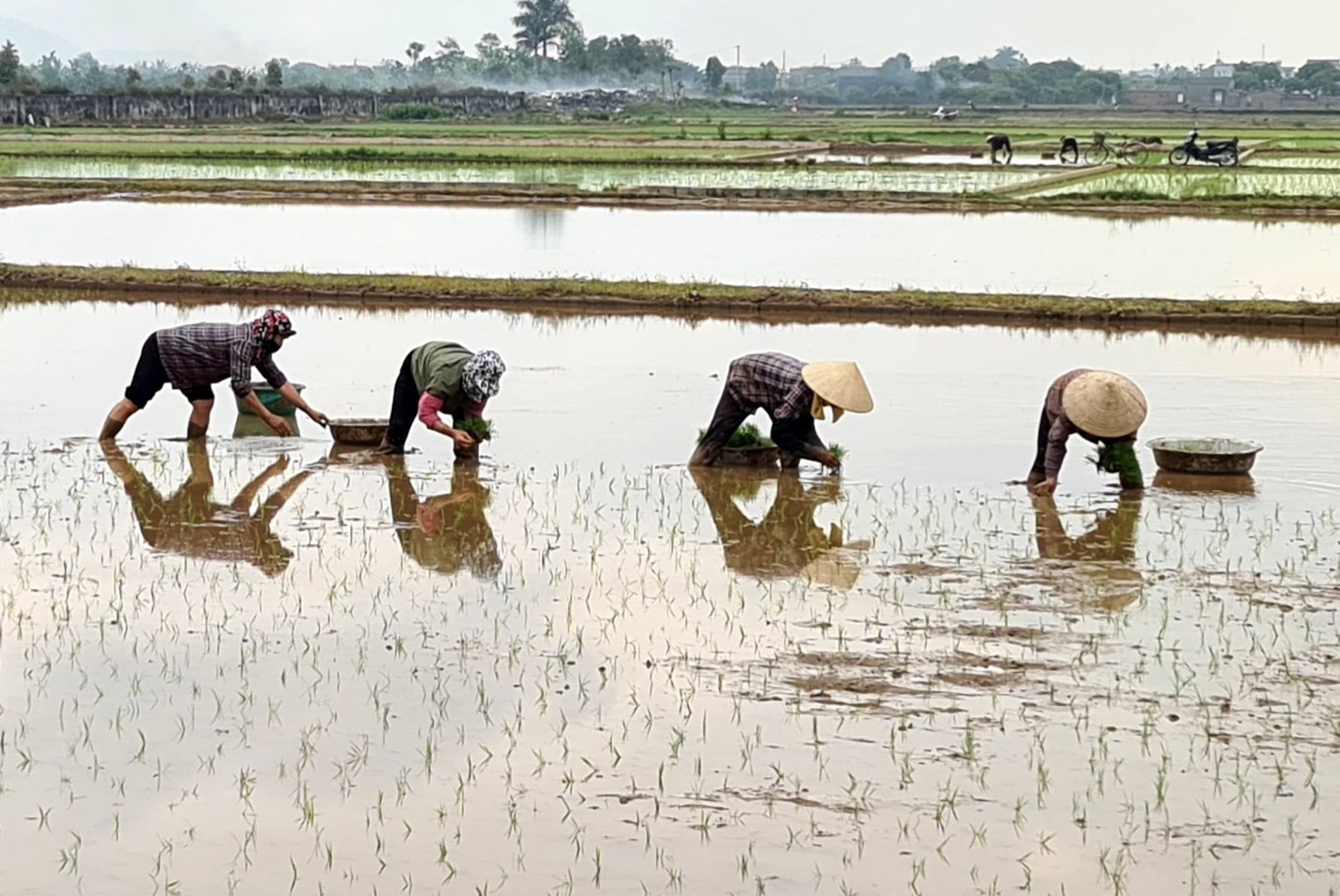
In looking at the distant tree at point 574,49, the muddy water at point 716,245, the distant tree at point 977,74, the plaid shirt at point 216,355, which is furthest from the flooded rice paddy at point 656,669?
the distant tree at point 977,74

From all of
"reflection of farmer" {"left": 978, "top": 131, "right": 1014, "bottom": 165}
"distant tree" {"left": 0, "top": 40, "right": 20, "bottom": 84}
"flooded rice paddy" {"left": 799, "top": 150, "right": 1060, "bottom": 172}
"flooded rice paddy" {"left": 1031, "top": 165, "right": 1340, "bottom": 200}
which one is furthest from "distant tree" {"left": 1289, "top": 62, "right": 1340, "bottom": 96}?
"flooded rice paddy" {"left": 1031, "top": 165, "right": 1340, "bottom": 200}

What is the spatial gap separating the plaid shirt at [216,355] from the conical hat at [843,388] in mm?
2242

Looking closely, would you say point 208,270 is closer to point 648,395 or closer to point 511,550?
point 648,395

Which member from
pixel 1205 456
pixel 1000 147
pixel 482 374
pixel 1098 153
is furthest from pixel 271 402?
pixel 1098 153

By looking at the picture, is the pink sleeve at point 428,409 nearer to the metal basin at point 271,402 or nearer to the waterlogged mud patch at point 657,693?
the waterlogged mud patch at point 657,693

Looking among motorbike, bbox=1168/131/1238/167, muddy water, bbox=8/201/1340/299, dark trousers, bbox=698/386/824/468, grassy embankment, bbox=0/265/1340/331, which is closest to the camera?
dark trousers, bbox=698/386/824/468

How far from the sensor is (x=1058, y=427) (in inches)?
269

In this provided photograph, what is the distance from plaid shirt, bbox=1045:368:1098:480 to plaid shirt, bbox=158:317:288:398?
302 cm

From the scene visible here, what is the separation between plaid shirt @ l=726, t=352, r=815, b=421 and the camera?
6.97 metres

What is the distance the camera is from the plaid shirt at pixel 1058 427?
679 cm

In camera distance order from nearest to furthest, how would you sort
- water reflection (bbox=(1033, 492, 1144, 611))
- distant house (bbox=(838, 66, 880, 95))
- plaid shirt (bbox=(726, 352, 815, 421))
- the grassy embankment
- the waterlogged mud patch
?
1. the waterlogged mud patch
2. water reflection (bbox=(1033, 492, 1144, 611))
3. plaid shirt (bbox=(726, 352, 815, 421))
4. the grassy embankment
5. distant house (bbox=(838, 66, 880, 95))

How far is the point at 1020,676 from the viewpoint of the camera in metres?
4.74

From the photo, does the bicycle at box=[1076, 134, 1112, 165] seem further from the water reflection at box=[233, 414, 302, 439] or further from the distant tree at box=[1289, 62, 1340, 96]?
the distant tree at box=[1289, 62, 1340, 96]

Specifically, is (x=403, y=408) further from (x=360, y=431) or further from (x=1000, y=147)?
(x=1000, y=147)
